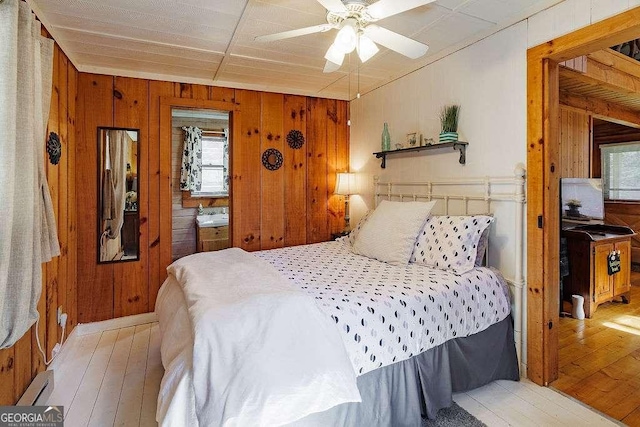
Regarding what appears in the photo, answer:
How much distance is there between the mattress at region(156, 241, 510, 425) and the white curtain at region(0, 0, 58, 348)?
64cm

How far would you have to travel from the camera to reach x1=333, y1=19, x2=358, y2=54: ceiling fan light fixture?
1.87 m

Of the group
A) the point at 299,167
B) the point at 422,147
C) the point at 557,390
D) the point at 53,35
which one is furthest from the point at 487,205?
the point at 53,35

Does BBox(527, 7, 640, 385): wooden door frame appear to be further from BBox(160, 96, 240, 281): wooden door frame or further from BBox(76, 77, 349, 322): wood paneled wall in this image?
BBox(160, 96, 240, 281): wooden door frame

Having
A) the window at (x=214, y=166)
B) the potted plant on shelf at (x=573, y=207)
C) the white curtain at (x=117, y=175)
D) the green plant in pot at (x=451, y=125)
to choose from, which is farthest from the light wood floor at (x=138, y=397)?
the window at (x=214, y=166)

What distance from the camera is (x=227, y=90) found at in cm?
369

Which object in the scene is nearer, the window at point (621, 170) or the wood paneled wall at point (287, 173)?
the wood paneled wall at point (287, 173)

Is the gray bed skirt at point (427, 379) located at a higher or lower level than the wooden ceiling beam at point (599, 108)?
lower

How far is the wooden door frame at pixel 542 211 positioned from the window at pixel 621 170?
4.91 meters

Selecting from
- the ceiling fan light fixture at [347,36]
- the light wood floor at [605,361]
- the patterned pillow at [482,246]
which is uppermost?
the ceiling fan light fixture at [347,36]

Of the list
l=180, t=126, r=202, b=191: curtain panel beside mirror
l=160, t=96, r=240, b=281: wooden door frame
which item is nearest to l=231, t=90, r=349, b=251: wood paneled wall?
l=160, t=96, r=240, b=281: wooden door frame

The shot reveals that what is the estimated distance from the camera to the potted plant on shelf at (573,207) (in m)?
4.23

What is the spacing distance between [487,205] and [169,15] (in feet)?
8.45

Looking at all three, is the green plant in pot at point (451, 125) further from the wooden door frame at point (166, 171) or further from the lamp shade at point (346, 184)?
the wooden door frame at point (166, 171)

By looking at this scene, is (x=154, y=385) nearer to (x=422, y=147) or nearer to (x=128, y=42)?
(x=128, y=42)
